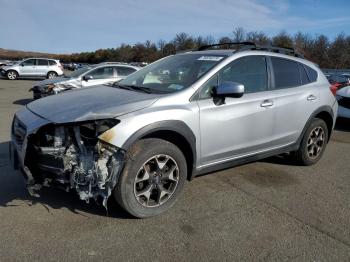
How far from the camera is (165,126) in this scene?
3.64m

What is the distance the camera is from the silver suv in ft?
11.1

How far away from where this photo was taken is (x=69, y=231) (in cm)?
341

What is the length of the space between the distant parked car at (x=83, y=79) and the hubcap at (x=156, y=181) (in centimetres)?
813

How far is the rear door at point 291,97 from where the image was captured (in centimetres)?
488

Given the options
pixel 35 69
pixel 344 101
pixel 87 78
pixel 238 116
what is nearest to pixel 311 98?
pixel 238 116

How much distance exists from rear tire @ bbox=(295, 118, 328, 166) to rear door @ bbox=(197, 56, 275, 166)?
91 centimetres

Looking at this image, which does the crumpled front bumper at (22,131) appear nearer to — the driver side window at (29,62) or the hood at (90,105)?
the hood at (90,105)

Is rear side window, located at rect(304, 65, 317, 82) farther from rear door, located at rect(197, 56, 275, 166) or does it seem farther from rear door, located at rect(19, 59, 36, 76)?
rear door, located at rect(19, 59, 36, 76)

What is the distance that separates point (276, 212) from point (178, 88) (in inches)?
67.6

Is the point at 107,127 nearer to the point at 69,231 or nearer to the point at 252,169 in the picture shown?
the point at 69,231

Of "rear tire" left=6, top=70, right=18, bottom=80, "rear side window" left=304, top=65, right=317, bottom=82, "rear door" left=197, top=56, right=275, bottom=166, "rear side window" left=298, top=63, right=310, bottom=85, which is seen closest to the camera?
"rear door" left=197, top=56, right=275, bottom=166

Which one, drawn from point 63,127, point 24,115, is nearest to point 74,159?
point 63,127

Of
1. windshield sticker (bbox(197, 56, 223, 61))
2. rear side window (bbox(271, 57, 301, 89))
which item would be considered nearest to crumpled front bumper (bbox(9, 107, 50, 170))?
windshield sticker (bbox(197, 56, 223, 61))

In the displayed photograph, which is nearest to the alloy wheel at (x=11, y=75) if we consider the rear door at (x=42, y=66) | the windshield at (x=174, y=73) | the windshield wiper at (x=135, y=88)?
the rear door at (x=42, y=66)
